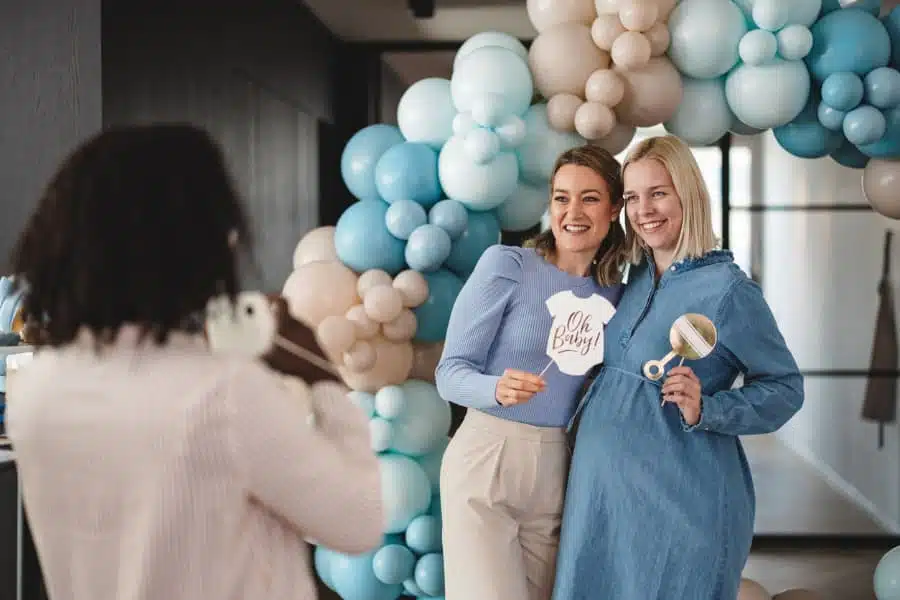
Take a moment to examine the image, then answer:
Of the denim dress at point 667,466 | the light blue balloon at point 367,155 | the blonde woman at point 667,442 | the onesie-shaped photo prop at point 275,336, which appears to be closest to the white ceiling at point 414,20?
the light blue balloon at point 367,155

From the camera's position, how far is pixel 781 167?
17.3ft

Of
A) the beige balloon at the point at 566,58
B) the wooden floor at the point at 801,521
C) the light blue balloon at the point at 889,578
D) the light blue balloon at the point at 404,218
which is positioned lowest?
the wooden floor at the point at 801,521

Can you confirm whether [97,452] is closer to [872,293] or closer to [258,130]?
[258,130]

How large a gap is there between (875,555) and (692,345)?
3.43 m

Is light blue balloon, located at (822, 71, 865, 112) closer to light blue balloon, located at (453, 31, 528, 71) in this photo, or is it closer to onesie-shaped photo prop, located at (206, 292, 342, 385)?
light blue balloon, located at (453, 31, 528, 71)

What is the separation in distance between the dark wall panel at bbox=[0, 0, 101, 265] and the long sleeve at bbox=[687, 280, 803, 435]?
182cm

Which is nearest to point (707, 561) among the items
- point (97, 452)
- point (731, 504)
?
point (731, 504)

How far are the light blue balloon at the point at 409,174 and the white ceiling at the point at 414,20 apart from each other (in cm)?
243

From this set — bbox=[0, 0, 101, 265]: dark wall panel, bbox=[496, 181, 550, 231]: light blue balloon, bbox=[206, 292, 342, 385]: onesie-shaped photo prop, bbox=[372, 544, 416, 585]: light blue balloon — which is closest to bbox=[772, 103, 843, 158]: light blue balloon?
bbox=[496, 181, 550, 231]: light blue balloon

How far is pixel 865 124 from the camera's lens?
2.88 meters

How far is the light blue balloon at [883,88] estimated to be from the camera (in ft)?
9.43

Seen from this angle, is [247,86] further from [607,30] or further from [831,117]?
[831,117]

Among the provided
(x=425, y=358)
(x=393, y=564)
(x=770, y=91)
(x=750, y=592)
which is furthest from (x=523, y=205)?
(x=750, y=592)

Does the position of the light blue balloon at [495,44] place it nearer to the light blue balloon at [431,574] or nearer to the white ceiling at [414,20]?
the light blue balloon at [431,574]
